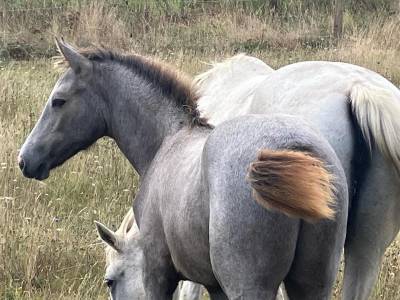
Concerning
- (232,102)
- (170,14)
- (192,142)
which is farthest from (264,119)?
(170,14)

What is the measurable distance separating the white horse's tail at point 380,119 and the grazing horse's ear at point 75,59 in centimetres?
128

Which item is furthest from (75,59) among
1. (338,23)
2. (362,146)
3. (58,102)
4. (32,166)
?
(338,23)

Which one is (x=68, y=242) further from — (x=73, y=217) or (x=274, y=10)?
(x=274, y=10)

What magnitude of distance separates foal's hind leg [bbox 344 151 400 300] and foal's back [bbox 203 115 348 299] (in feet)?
2.31

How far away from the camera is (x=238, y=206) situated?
293 centimetres

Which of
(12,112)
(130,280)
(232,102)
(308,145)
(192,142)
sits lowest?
(12,112)

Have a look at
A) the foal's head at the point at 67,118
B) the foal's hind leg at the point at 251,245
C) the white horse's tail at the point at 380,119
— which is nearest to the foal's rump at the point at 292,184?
the foal's hind leg at the point at 251,245

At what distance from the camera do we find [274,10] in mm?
14648

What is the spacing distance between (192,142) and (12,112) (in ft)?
14.8

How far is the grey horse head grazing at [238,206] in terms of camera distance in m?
2.81

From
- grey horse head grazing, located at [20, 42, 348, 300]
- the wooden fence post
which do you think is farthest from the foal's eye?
the wooden fence post

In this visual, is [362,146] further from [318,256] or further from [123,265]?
[123,265]

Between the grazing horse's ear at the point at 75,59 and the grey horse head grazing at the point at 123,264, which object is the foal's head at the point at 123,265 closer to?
the grey horse head grazing at the point at 123,264

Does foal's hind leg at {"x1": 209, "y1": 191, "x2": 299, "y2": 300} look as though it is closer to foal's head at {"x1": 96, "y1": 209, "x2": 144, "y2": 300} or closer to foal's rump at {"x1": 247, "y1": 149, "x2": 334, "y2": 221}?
foal's rump at {"x1": 247, "y1": 149, "x2": 334, "y2": 221}
